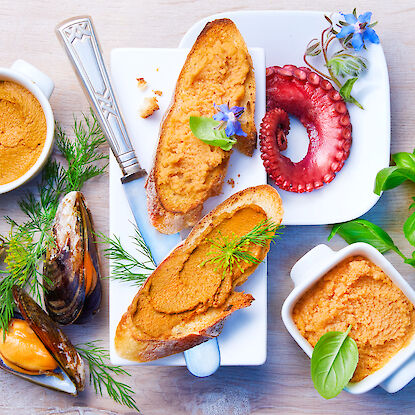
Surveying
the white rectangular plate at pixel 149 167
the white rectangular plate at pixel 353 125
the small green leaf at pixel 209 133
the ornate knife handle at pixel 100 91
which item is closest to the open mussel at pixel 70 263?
the white rectangular plate at pixel 149 167

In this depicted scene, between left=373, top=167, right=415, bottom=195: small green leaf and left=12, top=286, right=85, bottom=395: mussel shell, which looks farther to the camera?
left=12, top=286, right=85, bottom=395: mussel shell

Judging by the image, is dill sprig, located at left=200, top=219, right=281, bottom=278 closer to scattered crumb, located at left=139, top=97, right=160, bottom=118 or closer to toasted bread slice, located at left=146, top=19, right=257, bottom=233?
toasted bread slice, located at left=146, top=19, right=257, bottom=233

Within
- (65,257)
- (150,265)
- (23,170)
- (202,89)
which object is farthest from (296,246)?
(23,170)

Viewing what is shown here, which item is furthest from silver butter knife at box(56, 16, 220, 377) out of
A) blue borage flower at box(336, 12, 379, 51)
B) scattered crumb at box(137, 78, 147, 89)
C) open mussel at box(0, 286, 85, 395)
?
blue borage flower at box(336, 12, 379, 51)

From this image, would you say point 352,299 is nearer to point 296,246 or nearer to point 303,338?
point 303,338

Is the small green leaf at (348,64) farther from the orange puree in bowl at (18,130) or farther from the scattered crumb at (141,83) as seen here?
the orange puree in bowl at (18,130)
